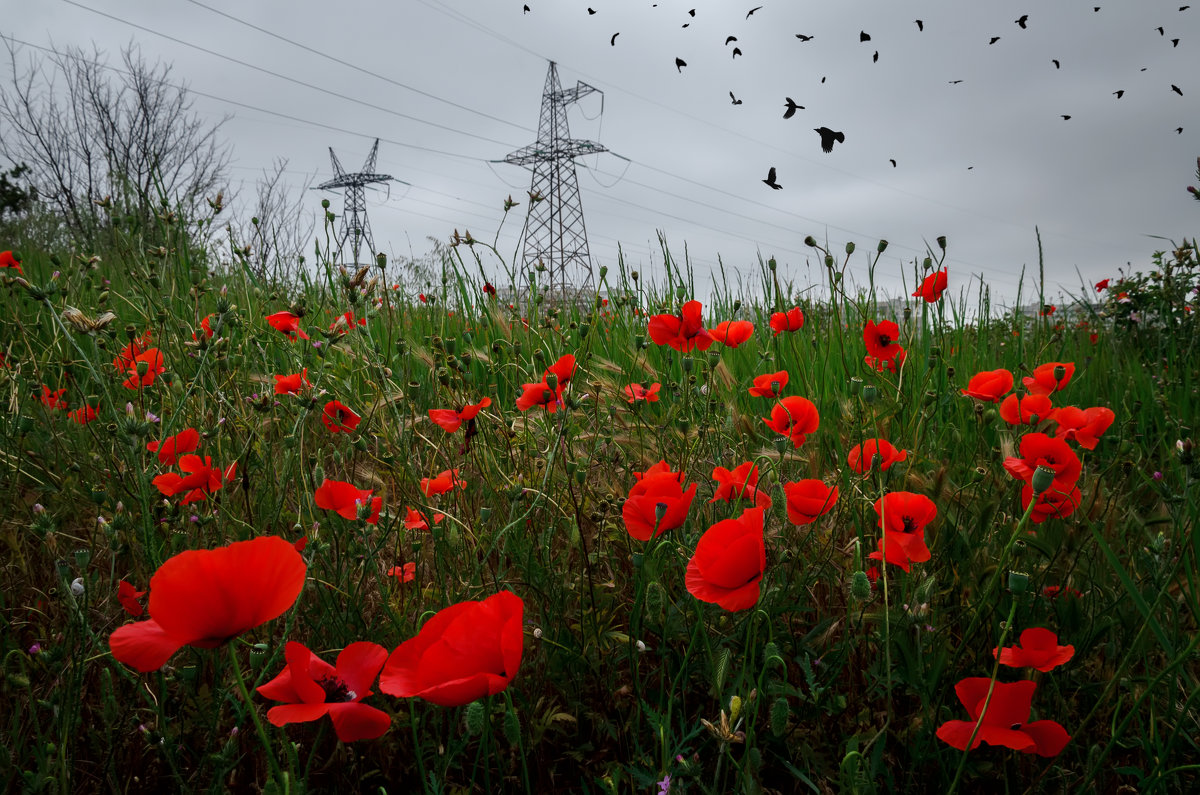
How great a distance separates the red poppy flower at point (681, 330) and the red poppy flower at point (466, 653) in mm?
1117

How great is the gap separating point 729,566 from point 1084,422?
39.0 inches

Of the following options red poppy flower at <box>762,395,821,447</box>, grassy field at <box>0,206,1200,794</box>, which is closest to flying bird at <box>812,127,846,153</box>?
grassy field at <box>0,206,1200,794</box>

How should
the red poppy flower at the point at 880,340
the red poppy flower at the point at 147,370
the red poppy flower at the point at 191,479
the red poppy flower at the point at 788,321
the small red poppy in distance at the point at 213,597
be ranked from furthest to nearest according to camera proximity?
1. the red poppy flower at the point at 788,321
2. the red poppy flower at the point at 147,370
3. the red poppy flower at the point at 880,340
4. the red poppy flower at the point at 191,479
5. the small red poppy in distance at the point at 213,597

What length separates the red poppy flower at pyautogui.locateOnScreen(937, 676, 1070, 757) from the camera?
3.06 ft

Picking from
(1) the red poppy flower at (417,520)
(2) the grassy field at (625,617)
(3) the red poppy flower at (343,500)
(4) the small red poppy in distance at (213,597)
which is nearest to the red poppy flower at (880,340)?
(2) the grassy field at (625,617)

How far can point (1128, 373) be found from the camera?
3.18 metres

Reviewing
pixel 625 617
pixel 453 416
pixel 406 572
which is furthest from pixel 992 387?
pixel 406 572

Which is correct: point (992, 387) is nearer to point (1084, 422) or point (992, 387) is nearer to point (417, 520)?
point (1084, 422)

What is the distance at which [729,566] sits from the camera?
2.94ft

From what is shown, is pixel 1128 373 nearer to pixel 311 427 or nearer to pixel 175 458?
pixel 311 427

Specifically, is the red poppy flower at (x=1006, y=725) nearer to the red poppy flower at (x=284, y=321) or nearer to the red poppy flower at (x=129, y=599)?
the red poppy flower at (x=129, y=599)

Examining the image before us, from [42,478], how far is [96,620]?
0.92 metres

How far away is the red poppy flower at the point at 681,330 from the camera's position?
180 cm

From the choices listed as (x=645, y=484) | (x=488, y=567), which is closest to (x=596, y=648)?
(x=645, y=484)
